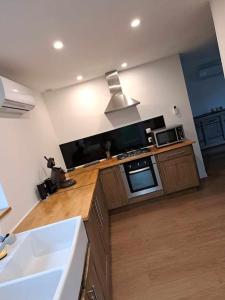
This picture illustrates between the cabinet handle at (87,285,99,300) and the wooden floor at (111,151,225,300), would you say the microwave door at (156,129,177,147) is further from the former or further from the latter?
the cabinet handle at (87,285,99,300)

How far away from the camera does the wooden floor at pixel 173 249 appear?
2.04 m

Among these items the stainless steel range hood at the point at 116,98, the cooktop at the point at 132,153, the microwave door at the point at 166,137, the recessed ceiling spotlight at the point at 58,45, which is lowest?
the cooktop at the point at 132,153

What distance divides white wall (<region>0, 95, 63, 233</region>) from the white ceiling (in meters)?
0.64

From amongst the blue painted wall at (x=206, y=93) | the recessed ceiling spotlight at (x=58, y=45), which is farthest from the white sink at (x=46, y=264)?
the blue painted wall at (x=206, y=93)

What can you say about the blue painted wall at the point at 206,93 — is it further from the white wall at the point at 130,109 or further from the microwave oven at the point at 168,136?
the microwave oven at the point at 168,136

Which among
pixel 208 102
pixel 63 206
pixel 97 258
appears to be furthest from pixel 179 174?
pixel 208 102

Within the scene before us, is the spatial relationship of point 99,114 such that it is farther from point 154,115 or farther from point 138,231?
point 138,231

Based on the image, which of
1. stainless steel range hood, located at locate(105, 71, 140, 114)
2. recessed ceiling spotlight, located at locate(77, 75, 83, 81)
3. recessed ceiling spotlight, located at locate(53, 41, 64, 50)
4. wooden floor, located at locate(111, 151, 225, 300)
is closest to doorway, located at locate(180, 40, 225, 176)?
stainless steel range hood, located at locate(105, 71, 140, 114)

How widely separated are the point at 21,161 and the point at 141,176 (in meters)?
1.99

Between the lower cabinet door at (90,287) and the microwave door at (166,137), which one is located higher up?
the microwave door at (166,137)

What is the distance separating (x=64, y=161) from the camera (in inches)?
174

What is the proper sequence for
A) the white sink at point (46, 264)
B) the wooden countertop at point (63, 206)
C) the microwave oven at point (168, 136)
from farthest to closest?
the microwave oven at point (168, 136), the wooden countertop at point (63, 206), the white sink at point (46, 264)

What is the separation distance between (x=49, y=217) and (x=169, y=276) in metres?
1.22

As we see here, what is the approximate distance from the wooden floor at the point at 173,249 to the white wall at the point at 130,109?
123 centimetres
